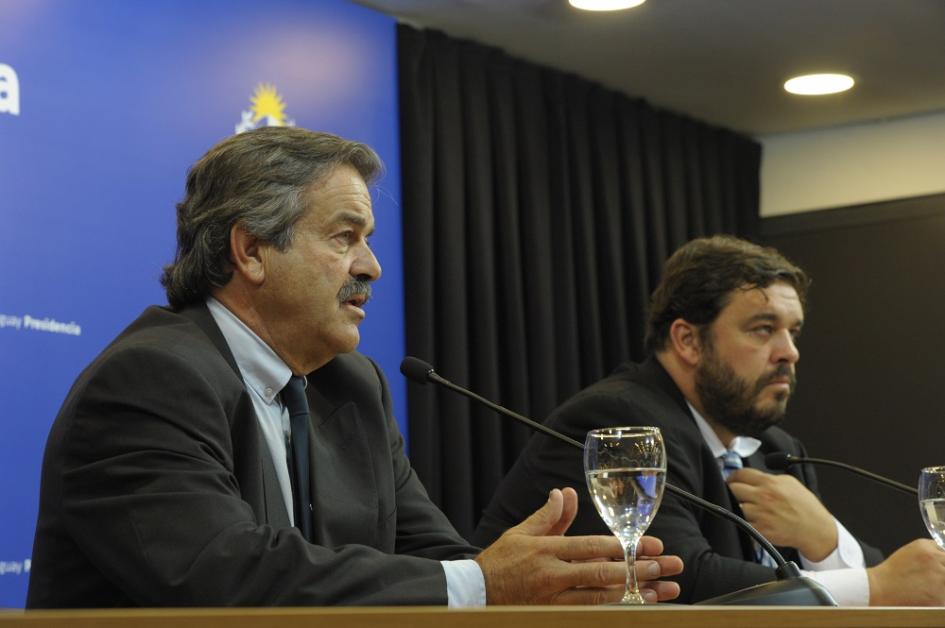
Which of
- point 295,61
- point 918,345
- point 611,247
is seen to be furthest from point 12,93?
point 918,345

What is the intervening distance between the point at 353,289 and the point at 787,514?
52.1 inches

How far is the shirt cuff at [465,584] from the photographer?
184cm

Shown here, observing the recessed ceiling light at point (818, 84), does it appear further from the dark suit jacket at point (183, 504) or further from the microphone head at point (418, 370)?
the dark suit jacket at point (183, 504)

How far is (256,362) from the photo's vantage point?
2322 mm

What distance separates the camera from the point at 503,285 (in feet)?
16.6

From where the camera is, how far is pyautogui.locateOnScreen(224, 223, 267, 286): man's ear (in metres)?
2.40

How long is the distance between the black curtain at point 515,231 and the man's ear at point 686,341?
1183 millimetres

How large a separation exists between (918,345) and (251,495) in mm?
4477

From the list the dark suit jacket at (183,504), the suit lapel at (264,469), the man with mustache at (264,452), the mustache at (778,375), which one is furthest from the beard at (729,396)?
the suit lapel at (264,469)

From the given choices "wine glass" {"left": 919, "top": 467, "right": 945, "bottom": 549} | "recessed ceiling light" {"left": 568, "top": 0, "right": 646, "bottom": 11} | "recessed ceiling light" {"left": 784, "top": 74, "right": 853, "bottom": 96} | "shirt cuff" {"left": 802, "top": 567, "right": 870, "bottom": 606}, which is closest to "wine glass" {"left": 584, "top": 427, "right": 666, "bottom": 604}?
"wine glass" {"left": 919, "top": 467, "right": 945, "bottom": 549}

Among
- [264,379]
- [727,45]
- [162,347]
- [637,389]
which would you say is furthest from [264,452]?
[727,45]

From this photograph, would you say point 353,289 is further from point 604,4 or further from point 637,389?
point 604,4

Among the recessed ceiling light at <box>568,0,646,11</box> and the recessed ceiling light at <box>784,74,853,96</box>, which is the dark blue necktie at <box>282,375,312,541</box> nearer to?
the recessed ceiling light at <box>568,0,646,11</box>

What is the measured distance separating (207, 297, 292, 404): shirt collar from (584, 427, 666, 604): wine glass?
2.22 feet
